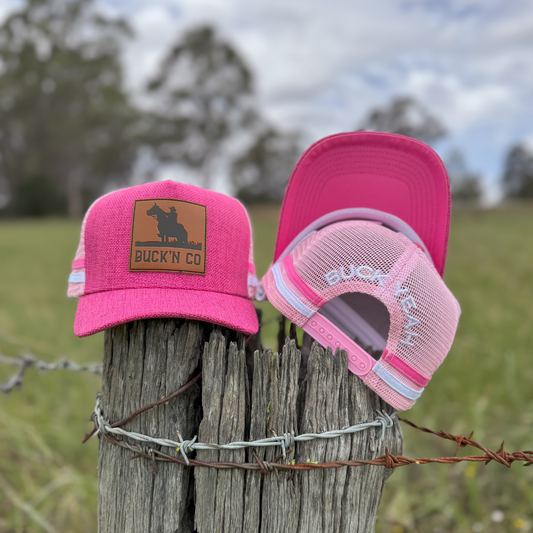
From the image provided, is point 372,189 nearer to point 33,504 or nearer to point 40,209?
point 33,504

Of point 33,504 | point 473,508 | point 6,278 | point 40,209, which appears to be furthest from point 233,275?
point 40,209

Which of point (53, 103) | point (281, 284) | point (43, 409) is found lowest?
point (281, 284)

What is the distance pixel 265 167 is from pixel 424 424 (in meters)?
25.5

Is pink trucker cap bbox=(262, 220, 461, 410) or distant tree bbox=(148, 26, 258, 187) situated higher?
distant tree bbox=(148, 26, 258, 187)

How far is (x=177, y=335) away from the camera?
47.8 inches

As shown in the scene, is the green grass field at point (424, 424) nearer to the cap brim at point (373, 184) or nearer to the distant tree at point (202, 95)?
the cap brim at point (373, 184)

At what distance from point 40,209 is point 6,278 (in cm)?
2072

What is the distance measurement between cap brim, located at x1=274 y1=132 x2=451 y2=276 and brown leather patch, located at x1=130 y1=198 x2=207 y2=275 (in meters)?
0.31

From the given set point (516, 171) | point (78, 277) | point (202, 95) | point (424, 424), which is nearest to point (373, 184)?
point (78, 277)

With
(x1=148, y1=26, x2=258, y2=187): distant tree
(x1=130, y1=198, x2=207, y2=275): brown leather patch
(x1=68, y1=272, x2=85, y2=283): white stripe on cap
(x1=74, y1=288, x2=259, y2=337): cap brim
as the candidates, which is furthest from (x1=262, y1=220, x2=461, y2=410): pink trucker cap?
(x1=148, y1=26, x2=258, y2=187): distant tree

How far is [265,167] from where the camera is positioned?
27.8 metres

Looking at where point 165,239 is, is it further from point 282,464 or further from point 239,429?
point 282,464

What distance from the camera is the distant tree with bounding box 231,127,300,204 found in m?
27.4

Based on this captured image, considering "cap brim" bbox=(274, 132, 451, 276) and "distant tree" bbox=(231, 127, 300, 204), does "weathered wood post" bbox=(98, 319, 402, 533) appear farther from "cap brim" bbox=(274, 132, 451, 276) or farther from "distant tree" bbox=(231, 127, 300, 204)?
"distant tree" bbox=(231, 127, 300, 204)
